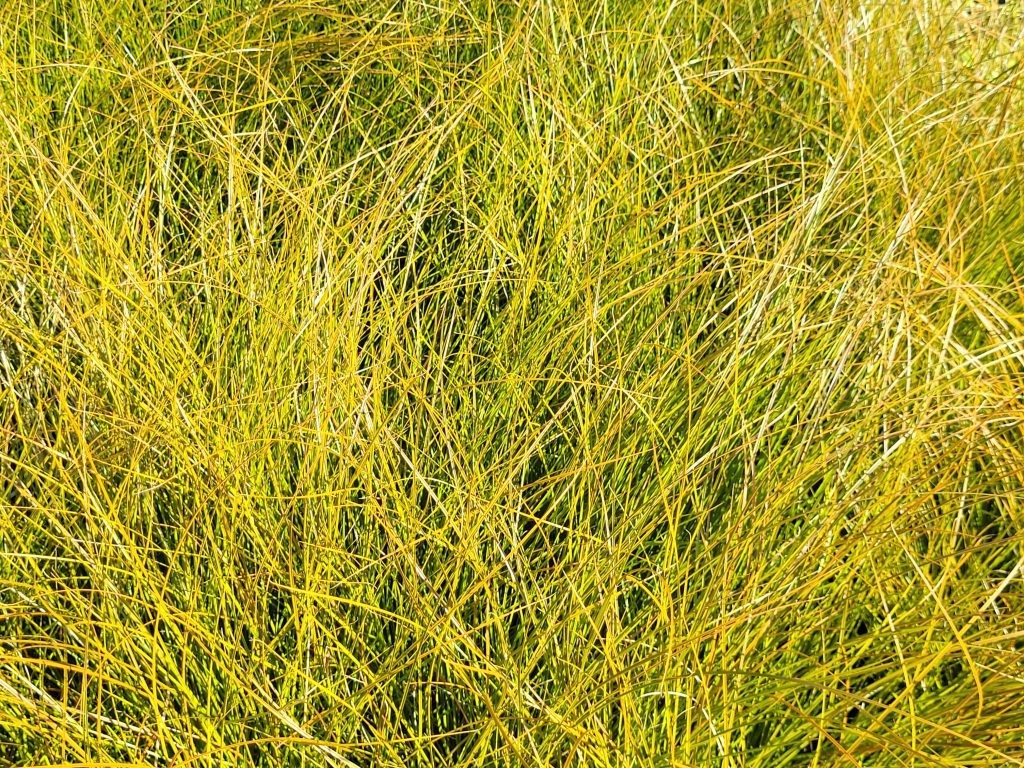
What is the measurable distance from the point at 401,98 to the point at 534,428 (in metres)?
0.70

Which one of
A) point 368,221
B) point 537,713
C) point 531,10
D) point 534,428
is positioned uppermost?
point 531,10

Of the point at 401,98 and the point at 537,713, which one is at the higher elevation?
the point at 401,98

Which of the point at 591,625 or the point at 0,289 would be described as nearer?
the point at 591,625

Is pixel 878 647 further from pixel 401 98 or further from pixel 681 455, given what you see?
pixel 401 98

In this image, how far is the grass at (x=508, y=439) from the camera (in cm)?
94

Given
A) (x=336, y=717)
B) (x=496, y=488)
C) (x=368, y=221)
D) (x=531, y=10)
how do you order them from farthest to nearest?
(x=531, y=10) < (x=368, y=221) < (x=496, y=488) < (x=336, y=717)

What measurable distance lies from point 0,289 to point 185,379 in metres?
0.31

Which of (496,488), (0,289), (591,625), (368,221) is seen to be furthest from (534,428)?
(0,289)

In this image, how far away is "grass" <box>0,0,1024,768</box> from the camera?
0.94 metres

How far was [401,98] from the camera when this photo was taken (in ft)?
5.19

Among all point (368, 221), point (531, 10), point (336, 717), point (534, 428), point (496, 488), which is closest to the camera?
point (336, 717)

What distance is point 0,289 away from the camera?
122 centimetres

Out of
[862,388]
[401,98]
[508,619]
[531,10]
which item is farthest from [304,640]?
[531,10]

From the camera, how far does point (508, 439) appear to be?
1140mm
